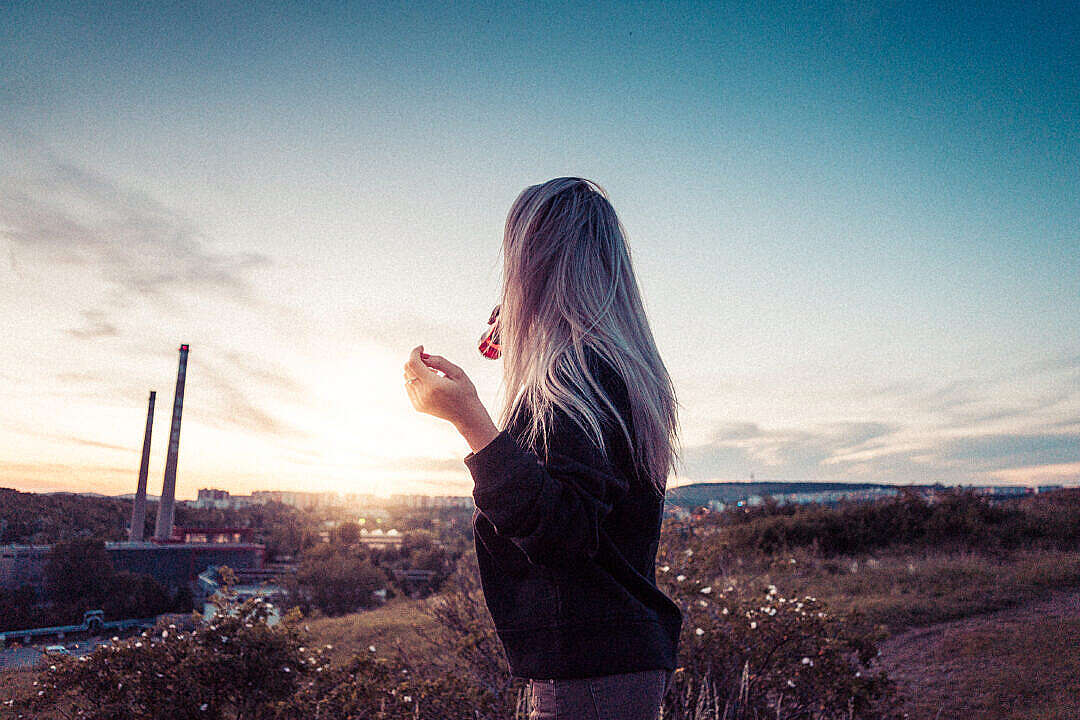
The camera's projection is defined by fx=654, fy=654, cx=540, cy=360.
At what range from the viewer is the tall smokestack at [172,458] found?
9.36 m

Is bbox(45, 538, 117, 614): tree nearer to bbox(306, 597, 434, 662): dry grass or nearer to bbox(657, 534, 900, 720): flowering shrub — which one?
bbox(306, 597, 434, 662): dry grass

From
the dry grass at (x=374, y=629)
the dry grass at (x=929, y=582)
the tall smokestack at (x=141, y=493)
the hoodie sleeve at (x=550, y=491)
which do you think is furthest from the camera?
the dry grass at (x=374, y=629)

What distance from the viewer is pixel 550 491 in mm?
912

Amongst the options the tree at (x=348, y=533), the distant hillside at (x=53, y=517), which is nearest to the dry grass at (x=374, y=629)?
the tree at (x=348, y=533)

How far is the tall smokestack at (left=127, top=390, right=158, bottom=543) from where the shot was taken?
6.86 m

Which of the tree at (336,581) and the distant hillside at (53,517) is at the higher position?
the distant hillside at (53,517)

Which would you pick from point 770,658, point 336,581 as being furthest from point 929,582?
point 336,581

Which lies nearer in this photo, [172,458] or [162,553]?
[162,553]

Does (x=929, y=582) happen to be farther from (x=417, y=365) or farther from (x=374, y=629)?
(x=417, y=365)

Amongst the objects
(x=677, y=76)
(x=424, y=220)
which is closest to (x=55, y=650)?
(x=424, y=220)

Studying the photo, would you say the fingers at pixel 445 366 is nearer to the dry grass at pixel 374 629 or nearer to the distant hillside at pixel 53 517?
the distant hillside at pixel 53 517

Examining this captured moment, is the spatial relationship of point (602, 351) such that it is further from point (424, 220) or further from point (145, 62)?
point (145, 62)

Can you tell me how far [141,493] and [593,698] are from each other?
29.9 ft

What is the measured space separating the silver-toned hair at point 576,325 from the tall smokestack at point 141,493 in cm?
686
